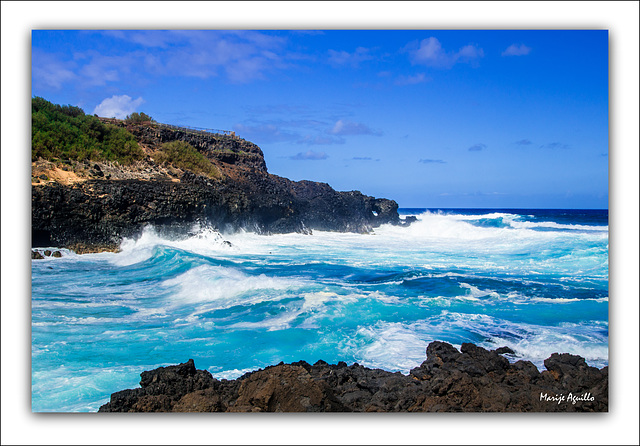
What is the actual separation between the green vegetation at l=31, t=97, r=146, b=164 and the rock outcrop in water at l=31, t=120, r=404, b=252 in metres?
0.36

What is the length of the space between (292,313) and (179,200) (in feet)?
32.6

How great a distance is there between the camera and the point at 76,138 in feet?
42.1

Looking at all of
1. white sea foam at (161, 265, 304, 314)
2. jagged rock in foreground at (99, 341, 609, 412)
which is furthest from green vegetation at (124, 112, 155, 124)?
jagged rock in foreground at (99, 341, 609, 412)

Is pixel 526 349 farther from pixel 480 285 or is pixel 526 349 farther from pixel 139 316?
pixel 139 316

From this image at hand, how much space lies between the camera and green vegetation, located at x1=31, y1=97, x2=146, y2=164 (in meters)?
7.79

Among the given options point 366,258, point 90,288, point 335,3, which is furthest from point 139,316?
point 366,258

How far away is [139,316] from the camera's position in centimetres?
546

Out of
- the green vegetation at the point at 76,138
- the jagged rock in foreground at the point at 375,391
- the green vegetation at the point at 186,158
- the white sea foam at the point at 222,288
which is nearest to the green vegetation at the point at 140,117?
the green vegetation at the point at 76,138

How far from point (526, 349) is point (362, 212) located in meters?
20.0

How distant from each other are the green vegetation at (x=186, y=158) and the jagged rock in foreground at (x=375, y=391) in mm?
16680

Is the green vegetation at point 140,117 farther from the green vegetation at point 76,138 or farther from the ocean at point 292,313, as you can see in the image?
the ocean at point 292,313

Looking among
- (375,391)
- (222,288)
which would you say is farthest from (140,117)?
(375,391)

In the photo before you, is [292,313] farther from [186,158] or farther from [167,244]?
[186,158]

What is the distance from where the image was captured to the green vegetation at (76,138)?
7.79 meters
